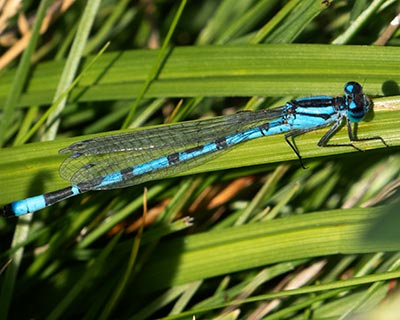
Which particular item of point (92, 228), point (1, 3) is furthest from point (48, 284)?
point (1, 3)

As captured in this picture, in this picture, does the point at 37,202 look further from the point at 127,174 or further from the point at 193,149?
the point at 193,149

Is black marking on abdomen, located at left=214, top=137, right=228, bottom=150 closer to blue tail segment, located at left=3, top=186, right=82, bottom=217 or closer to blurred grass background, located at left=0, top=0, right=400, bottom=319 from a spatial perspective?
blurred grass background, located at left=0, top=0, right=400, bottom=319

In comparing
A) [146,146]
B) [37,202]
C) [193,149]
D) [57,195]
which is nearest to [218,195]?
[193,149]

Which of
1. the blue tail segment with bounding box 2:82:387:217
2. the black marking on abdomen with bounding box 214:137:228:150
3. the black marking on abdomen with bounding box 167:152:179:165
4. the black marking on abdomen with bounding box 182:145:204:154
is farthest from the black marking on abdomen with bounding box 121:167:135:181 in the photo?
the black marking on abdomen with bounding box 214:137:228:150

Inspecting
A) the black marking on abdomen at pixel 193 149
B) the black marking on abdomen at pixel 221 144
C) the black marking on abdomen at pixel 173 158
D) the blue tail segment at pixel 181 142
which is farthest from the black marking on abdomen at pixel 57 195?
the black marking on abdomen at pixel 221 144

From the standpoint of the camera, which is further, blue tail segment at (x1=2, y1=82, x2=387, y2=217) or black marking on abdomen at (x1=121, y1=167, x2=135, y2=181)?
black marking on abdomen at (x1=121, y1=167, x2=135, y2=181)

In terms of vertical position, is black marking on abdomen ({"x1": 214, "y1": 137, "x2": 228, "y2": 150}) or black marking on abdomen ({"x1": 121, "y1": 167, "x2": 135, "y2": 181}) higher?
black marking on abdomen ({"x1": 121, "y1": 167, "x2": 135, "y2": 181})
